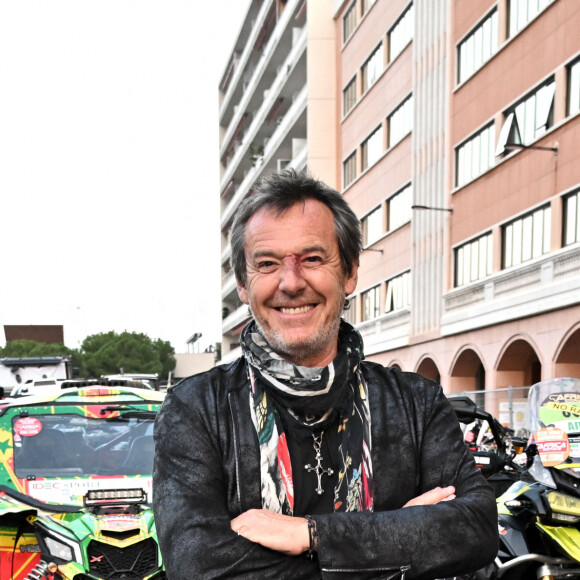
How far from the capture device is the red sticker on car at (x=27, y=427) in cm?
609

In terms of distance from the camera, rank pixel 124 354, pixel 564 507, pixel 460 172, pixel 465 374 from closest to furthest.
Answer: pixel 564 507 → pixel 460 172 → pixel 465 374 → pixel 124 354

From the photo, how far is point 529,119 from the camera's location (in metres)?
22.8

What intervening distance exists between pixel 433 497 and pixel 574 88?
65.7 ft

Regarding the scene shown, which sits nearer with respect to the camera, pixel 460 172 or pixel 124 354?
pixel 460 172

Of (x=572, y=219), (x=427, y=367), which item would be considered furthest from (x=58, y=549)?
(x=427, y=367)

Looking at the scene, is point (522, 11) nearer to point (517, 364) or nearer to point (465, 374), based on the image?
point (517, 364)

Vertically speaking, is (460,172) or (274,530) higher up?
(460,172)

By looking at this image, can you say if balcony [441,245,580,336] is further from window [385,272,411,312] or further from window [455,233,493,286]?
window [385,272,411,312]

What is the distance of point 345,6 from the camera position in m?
40.8

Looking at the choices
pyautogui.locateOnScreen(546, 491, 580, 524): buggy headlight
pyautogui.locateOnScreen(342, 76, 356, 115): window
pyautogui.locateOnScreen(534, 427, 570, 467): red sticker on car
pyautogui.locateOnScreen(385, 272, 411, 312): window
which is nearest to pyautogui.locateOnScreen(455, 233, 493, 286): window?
pyautogui.locateOnScreen(385, 272, 411, 312): window

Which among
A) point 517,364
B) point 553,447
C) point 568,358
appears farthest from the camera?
point 517,364

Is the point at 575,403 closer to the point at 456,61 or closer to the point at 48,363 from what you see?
the point at 48,363

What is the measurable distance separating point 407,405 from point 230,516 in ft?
1.71

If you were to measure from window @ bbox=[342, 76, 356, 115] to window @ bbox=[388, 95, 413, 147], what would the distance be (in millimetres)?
5300
